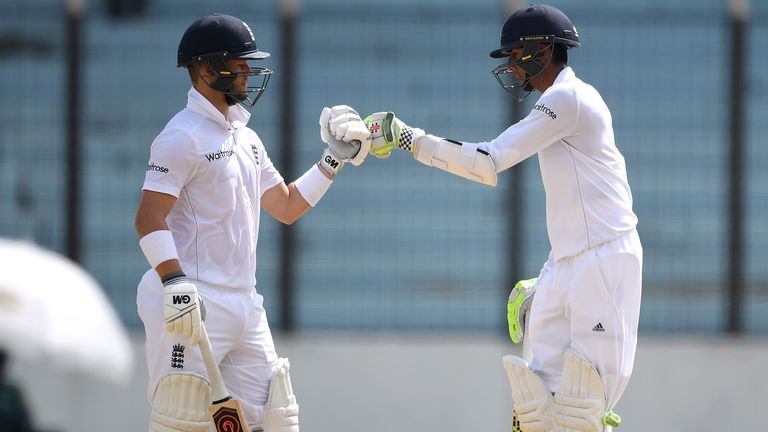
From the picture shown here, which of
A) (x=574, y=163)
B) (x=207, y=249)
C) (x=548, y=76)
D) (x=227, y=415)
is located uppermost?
(x=548, y=76)

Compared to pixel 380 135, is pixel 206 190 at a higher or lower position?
lower

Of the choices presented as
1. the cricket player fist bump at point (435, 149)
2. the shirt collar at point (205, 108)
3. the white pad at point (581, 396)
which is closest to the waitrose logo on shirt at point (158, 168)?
the shirt collar at point (205, 108)

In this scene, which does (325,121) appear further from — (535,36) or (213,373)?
(213,373)

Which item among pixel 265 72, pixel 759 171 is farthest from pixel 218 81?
pixel 759 171

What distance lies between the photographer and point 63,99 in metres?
10.1

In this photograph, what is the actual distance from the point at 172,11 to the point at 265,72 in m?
3.44

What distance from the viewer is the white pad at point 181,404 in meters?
6.30

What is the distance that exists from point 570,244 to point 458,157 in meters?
0.59

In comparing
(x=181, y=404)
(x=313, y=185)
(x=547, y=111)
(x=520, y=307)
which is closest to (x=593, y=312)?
(x=520, y=307)

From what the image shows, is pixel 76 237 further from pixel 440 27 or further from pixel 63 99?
pixel 440 27

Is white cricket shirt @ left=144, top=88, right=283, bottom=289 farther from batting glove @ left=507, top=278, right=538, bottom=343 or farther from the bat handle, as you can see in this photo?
batting glove @ left=507, top=278, right=538, bottom=343

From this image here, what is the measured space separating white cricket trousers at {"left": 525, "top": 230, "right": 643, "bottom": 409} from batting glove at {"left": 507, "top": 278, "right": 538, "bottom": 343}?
0.29 metres

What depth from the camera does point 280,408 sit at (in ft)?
21.5

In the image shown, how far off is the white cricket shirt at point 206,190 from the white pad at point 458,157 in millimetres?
752
